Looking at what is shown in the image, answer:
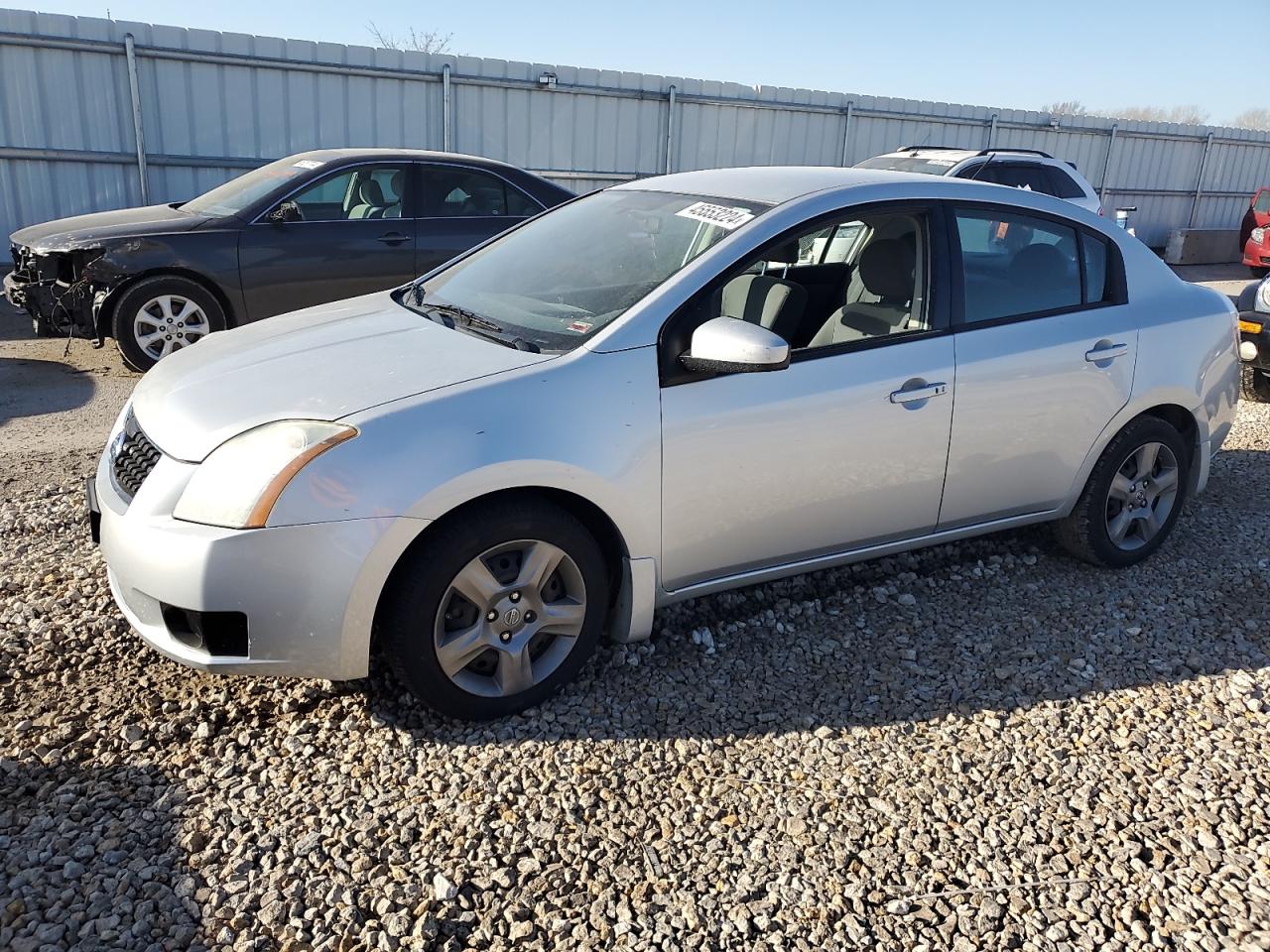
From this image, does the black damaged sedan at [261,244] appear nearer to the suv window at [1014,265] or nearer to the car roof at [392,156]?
the car roof at [392,156]

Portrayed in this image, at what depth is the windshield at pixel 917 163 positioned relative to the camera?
10469mm

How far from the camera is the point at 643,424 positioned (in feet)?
10.3

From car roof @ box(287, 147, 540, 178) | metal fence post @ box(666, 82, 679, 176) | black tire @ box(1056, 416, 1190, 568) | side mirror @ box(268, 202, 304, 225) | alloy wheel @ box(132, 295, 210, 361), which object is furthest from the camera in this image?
metal fence post @ box(666, 82, 679, 176)

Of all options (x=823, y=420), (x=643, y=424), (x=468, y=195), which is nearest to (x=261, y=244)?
(x=468, y=195)

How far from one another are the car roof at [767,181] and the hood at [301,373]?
3.63 ft

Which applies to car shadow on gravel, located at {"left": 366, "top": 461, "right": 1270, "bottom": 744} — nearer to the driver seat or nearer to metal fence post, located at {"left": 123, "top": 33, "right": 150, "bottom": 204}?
the driver seat

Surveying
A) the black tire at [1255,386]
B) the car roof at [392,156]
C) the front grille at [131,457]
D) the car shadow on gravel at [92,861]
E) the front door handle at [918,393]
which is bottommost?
the car shadow on gravel at [92,861]

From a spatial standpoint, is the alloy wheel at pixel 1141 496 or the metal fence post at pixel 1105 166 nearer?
the alloy wheel at pixel 1141 496

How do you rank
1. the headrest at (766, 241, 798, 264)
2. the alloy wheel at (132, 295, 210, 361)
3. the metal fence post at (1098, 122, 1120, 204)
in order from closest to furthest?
the headrest at (766, 241, 798, 264), the alloy wheel at (132, 295, 210, 361), the metal fence post at (1098, 122, 1120, 204)

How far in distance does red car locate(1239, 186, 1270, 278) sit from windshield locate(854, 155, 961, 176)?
8.90 metres

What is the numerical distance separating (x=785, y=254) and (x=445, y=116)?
1059 cm

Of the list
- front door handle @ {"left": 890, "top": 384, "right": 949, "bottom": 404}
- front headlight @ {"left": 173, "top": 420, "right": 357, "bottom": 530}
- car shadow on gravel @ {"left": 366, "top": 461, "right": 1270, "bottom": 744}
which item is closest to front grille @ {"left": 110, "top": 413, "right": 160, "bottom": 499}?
front headlight @ {"left": 173, "top": 420, "right": 357, "bottom": 530}

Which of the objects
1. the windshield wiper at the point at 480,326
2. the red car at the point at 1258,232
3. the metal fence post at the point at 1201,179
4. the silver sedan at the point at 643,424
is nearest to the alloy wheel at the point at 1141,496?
the silver sedan at the point at 643,424

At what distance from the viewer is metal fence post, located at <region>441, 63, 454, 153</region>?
13.1 metres
